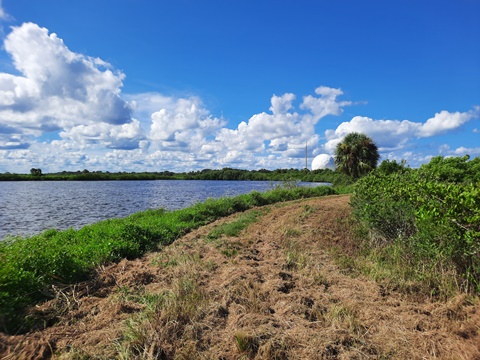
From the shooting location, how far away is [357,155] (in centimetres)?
3388

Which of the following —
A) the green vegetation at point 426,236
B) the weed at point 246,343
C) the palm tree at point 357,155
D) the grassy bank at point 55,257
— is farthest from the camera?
the palm tree at point 357,155

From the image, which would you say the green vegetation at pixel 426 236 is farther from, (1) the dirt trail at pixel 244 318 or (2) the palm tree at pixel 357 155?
(2) the palm tree at pixel 357 155

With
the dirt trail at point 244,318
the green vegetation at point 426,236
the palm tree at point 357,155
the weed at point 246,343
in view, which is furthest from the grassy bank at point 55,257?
the palm tree at point 357,155

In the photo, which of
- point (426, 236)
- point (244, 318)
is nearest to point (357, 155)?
point (426, 236)

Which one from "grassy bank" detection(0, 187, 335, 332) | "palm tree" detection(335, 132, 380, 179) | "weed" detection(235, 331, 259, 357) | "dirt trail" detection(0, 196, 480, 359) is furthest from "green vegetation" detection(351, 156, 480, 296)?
"palm tree" detection(335, 132, 380, 179)

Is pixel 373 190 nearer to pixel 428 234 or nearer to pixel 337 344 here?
pixel 428 234

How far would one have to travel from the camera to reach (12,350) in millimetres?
3348

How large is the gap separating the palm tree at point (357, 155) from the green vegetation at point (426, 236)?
89.3 feet

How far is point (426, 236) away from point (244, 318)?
3964mm

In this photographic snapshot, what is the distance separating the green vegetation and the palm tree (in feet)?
89.3

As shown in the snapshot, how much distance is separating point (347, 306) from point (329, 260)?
2.81 meters

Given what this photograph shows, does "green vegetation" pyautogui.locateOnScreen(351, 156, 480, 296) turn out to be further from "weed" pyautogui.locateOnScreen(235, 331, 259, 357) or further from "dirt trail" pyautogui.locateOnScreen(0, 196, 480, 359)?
"weed" pyautogui.locateOnScreen(235, 331, 259, 357)

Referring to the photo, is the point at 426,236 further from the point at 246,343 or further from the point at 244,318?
the point at 246,343

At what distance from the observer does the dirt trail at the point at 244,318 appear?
347 cm
